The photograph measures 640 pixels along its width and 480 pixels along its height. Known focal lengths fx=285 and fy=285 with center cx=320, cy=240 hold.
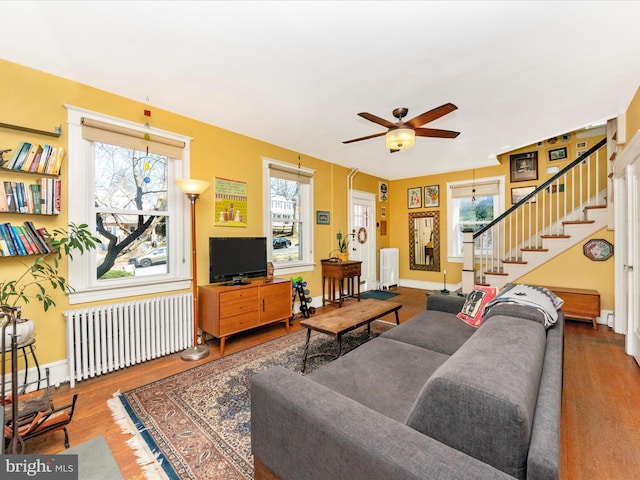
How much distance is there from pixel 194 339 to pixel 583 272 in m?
5.08

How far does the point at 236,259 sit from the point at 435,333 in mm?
2239

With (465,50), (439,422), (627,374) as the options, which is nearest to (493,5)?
(465,50)

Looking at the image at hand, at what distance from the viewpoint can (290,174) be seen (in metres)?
4.32

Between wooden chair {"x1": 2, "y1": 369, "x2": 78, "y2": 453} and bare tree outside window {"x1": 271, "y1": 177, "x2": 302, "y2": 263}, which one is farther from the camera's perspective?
bare tree outside window {"x1": 271, "y1": 177, "x2": 302, "y2": 263}

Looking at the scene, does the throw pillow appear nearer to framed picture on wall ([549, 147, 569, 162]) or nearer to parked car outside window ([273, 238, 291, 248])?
parked car outside window ([273, 238, 291, 248])

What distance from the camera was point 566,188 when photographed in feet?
14.9

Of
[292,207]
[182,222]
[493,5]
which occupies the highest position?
[493,5]

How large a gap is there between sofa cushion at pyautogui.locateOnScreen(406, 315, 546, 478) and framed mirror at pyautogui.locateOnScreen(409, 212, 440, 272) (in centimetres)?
531

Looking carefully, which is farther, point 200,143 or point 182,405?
point 200,143

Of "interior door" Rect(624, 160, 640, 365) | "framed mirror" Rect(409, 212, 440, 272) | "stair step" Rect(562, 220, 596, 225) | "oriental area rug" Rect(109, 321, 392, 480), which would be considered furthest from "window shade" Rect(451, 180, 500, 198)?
"oriental area rug" Rect(109, 321, 392, 480)

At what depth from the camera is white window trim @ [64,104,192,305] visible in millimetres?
2463

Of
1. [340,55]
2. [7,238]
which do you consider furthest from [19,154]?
[340,55]

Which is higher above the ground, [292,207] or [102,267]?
[292,207]

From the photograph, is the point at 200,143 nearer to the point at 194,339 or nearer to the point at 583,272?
the point at 194,339
